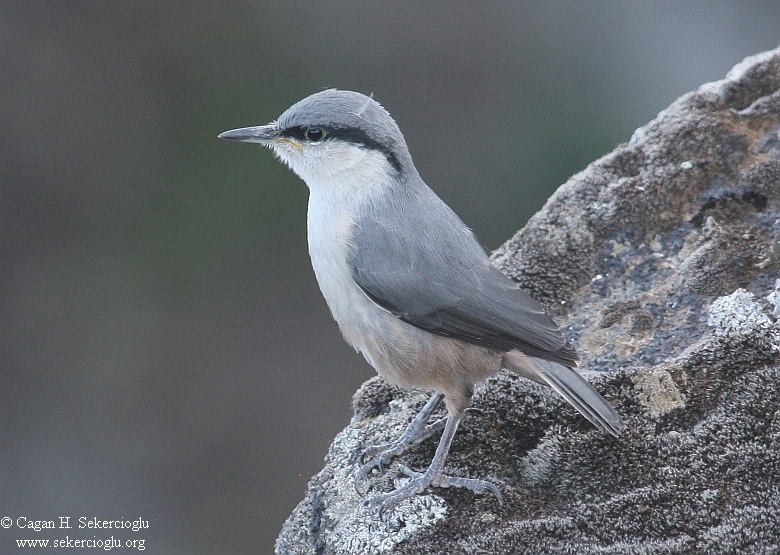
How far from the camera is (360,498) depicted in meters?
4.11

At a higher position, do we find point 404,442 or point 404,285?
point 404,285

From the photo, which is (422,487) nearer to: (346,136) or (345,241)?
(345,241)

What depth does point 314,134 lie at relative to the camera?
179 inches

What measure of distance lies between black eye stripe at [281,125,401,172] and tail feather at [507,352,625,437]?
1.24 metres

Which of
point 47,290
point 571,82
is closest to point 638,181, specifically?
point 571,82

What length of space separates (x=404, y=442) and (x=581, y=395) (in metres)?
0.91

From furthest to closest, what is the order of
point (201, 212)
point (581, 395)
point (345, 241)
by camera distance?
point (201, 212), point (345, 241), point (581, 395)

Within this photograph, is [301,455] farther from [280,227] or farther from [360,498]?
[360,498]

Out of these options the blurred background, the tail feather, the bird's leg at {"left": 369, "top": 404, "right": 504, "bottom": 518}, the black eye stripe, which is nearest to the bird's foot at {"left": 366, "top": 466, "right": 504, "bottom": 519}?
the bird's leg at {"left": 369, "top": 404, "right": 504, "bottom": 518}

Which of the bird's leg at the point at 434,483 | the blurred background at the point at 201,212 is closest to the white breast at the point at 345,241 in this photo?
the bird's leg at the point at 434,483

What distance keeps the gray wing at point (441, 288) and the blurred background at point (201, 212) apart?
13.8 feet

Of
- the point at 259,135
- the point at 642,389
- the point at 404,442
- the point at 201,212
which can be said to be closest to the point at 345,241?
the point at 259,135

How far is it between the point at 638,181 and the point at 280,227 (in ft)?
14.8

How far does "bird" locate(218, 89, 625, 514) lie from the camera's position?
417 centimetres
